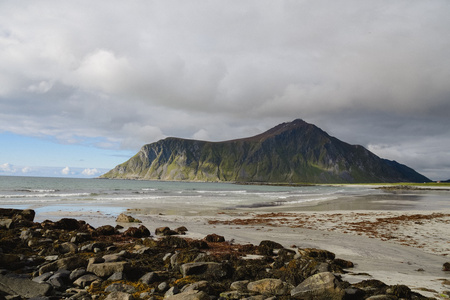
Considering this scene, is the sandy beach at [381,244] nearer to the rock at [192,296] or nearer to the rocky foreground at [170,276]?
the rocky foreground at [170,276]

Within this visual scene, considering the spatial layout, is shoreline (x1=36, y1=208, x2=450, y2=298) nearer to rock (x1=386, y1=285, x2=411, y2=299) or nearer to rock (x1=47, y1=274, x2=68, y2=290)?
rock (x1=386, y1=285, x2=411, y2=299)

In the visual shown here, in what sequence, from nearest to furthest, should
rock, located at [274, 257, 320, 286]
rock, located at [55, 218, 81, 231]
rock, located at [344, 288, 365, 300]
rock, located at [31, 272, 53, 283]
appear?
rock, located at [344, 288, 365, 300], rock, located at [274, 257, 320, 286], rock, located at [31, 272, 53, 283], rock, located at [55, 218, 81, 231]

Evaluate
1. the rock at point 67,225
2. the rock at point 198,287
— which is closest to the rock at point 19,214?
the rock at point 67,225

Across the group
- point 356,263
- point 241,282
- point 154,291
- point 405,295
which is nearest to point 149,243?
point 154,291

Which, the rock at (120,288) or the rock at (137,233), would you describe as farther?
the rock at (137,233)

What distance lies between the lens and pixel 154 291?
8.28 m

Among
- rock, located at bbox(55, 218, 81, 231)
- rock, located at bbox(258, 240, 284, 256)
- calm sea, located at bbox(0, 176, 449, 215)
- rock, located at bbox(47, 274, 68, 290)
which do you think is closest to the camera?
rock, located at bbox(47, 274, 68, 290)

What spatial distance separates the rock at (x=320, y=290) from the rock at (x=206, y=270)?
2556 mm

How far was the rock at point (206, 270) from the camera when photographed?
30.3 ft

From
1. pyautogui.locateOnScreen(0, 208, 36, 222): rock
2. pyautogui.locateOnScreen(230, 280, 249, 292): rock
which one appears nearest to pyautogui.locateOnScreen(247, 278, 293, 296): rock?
pyautogui.locateOnScreen(230, 280, 249, 292): rock

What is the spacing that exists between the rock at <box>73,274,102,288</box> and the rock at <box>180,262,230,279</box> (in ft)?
9.29

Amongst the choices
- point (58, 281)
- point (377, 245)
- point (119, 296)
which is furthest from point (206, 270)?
point (377, 245)

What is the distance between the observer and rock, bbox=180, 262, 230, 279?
923cm

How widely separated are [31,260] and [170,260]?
225 inches
